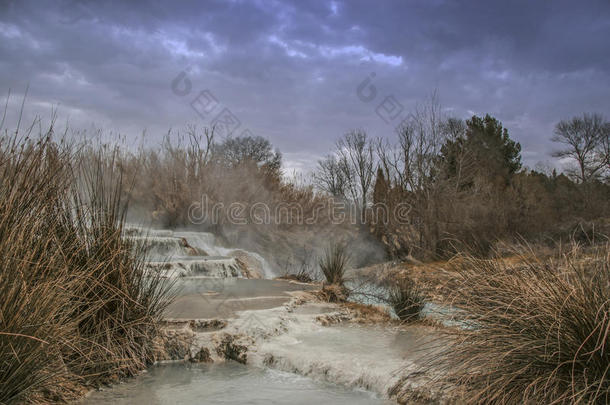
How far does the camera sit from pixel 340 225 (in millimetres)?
17406

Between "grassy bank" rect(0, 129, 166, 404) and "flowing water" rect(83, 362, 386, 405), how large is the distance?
174mm

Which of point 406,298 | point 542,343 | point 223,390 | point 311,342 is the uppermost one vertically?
point 542,343

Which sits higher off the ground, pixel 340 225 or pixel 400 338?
pixel 340 225

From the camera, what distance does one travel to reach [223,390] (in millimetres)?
3516

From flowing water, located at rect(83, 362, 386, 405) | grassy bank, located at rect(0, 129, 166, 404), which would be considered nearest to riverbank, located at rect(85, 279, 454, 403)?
flowing water, located at rect(83, 362, 386, 405)

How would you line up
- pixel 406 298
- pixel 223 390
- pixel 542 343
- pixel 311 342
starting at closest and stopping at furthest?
pixel 542 343, pixel 223 390, pixel 311 342, pixel 406 298

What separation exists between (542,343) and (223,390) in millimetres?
2324

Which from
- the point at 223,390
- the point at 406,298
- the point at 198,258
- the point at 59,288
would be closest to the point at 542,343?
the point at 223,390

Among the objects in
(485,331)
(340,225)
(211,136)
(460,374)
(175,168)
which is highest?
(211,136)

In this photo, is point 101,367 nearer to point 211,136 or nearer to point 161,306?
point 161,306

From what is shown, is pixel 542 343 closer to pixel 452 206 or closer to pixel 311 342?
pixel 311 342

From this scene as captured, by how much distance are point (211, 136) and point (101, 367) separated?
42.0 ft

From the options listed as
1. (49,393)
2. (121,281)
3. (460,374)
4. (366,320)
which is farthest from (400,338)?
(49,393)

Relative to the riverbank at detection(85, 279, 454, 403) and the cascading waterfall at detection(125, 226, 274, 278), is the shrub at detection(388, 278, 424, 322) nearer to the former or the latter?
the riverbank at detection(85, 279, 454, 403)
